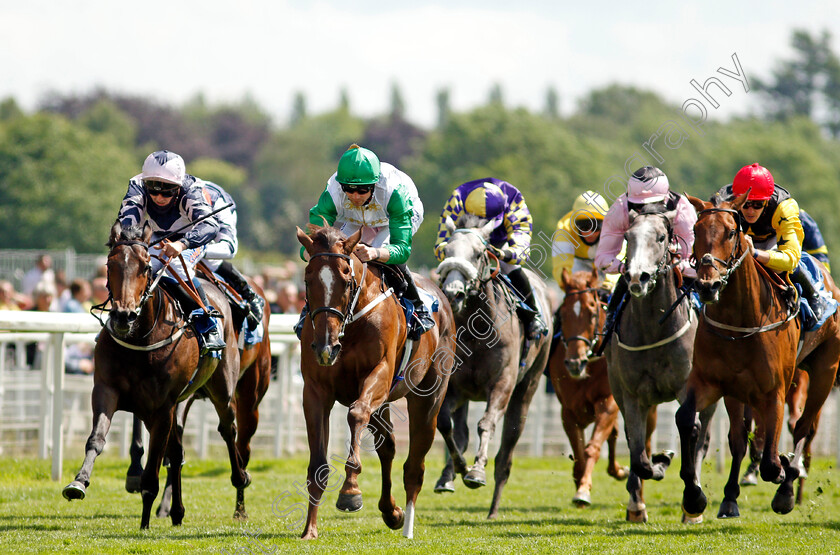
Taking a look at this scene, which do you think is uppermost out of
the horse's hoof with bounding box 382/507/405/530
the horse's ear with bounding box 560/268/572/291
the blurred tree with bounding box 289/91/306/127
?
the blurred tree with bounding box 289/91/306/127

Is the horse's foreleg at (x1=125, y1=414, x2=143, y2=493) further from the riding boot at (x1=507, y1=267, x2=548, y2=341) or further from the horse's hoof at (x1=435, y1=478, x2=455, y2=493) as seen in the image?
the riding boot at (x1=507, y1=267, x2=548, y2=341)

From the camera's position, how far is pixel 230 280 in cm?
904

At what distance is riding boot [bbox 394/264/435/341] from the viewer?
24.4 feet

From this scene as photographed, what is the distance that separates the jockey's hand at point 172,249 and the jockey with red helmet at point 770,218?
11.6 ft

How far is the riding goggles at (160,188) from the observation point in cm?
782

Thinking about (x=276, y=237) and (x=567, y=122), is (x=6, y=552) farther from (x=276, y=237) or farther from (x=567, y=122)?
(x=567, y=122)

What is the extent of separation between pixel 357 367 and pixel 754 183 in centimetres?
311

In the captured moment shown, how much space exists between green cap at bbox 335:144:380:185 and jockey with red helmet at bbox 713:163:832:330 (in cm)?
228

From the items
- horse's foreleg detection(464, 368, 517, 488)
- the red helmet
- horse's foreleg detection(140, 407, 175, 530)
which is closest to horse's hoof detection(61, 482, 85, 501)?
horse's foreleg detection(140, 407, 175, 530)

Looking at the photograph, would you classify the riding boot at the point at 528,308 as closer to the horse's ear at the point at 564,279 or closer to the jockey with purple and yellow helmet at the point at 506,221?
the jockey with purple and yellow helmet at the point at 506,221

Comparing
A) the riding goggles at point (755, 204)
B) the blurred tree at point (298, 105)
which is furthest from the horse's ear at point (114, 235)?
the blurred tree at point (298, 105)

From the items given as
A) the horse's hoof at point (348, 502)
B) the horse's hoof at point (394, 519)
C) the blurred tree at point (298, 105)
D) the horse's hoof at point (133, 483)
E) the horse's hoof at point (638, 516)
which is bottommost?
the horse's hoof at point (638, 516)

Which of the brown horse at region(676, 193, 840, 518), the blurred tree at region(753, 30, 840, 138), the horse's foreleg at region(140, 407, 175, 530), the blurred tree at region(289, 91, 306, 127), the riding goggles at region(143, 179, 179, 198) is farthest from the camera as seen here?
the blurred tree at region(289, 91, 306, 127)

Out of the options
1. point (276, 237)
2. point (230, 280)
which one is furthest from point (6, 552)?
point (276, 237)
